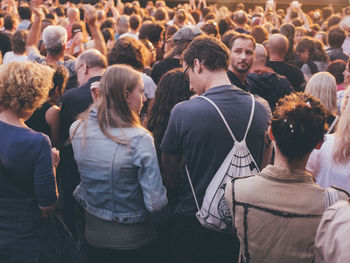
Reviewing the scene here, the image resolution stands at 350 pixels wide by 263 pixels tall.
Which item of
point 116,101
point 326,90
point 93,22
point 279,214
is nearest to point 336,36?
point 326,90

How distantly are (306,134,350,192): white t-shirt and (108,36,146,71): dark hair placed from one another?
190 cm

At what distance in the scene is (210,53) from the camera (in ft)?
8.19

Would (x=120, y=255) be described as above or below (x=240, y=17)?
below

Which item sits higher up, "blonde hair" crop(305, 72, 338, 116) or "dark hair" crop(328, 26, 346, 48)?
"dark hair" crop(328, 26, 346, 48)

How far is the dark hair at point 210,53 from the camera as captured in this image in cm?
250

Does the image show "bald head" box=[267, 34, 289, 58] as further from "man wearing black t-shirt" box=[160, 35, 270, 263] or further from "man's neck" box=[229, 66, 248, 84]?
"man wearing black t-shirt" box=[160, 35, 270, 263]

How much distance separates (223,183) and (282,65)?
9.93 ft

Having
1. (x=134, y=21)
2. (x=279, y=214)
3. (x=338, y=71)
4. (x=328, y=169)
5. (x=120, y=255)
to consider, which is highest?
(x=134, y=21)

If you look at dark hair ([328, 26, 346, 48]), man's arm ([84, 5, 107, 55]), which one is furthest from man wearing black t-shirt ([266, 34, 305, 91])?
man's arm ([84, 5, 107, 55])

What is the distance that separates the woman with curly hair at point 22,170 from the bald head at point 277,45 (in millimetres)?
3299

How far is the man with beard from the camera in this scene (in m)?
3.76

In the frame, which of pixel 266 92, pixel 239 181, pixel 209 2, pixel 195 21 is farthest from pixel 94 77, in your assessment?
pixel 209 2

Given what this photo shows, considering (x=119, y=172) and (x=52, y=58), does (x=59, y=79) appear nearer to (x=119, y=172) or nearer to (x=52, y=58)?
(x=52, y=58)

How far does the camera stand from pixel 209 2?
19234mm
